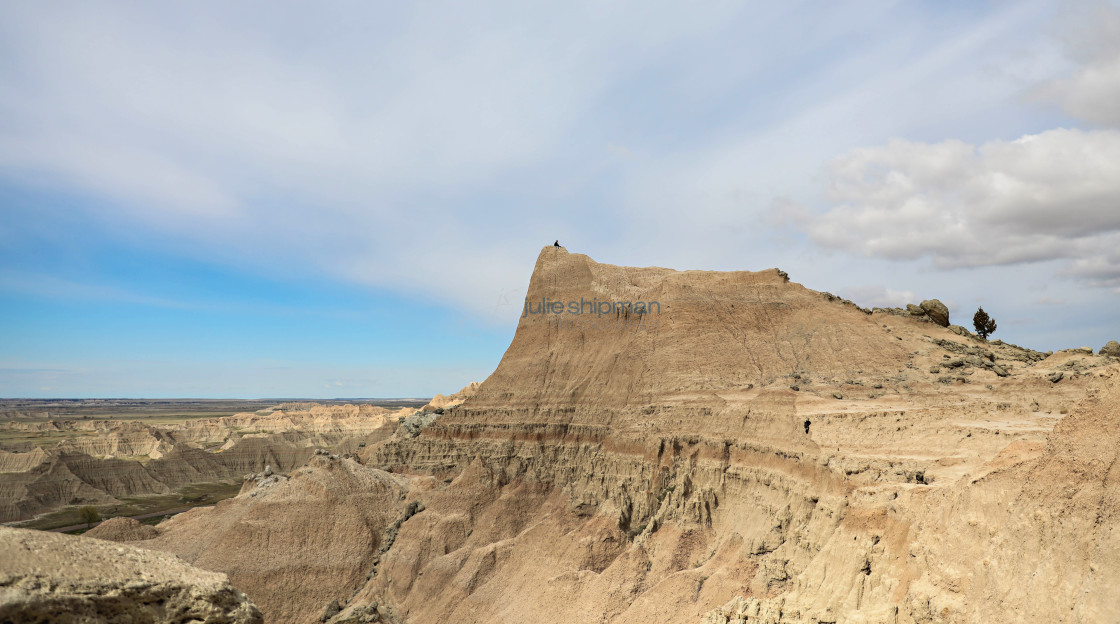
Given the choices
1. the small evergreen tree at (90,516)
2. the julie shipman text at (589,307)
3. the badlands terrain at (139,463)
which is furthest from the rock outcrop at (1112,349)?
the small evergreen tree at (90,516)

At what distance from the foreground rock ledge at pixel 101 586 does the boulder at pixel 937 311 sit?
47.6 metres

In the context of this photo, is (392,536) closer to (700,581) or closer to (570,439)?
(570,439)

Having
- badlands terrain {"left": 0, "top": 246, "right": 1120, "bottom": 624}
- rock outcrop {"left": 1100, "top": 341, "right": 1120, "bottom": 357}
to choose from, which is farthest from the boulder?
rock outcrop {"left": 1100, "top": 341, "right": 1120, "bottom": 357}

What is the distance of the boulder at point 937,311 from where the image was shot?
45969mm

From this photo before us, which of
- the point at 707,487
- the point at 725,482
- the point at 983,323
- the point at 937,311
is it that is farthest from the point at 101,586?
the point at 983,323

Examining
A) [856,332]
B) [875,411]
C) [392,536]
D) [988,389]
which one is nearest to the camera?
[875,411]

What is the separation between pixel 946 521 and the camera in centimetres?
1781

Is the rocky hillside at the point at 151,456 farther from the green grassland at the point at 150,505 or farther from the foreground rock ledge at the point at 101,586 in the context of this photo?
the foreground rock ledge at the point at 101,586

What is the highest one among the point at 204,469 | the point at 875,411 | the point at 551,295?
the point at 551,295

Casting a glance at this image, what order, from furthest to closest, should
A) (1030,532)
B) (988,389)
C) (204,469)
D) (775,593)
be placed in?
(204,469) → (988,389) → (775,593) → (1030,532)

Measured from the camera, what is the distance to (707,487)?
1271 inches

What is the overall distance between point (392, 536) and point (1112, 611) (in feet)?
125

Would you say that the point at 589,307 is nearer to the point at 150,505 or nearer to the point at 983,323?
the point at 983,323

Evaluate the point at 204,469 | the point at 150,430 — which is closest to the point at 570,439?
the point at 204,469
